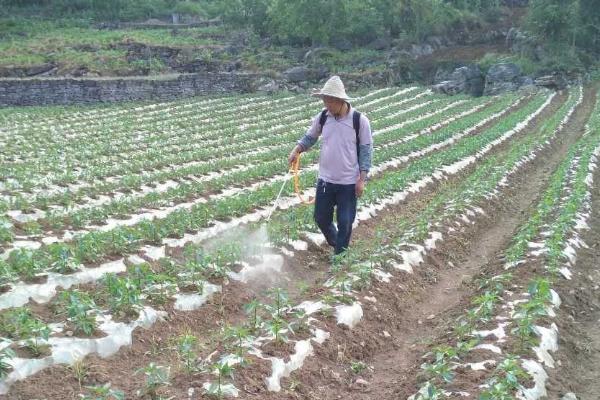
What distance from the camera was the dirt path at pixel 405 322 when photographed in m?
5.08

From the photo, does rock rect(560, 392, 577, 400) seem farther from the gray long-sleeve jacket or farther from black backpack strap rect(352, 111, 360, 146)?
black backpack strap rect(352, 111, 360, 146)

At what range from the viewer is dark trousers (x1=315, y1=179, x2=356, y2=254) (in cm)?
748

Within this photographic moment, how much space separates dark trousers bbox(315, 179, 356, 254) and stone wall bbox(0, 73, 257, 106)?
1131 inches

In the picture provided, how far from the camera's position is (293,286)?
7.36m

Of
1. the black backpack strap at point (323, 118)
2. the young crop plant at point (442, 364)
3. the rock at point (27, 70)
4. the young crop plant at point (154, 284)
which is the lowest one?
the rock at point (27, 70)

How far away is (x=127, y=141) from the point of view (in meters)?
20.4

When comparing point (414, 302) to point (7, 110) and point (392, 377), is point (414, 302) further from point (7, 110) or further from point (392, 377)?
point (7, 110)

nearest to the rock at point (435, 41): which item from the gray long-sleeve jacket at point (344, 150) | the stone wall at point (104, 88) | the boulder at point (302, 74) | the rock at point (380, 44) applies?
the rock at point (380, 44)

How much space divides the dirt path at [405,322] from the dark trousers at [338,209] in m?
0.84

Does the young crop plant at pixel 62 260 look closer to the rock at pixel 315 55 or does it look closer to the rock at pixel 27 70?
the rock at pixel 27 70

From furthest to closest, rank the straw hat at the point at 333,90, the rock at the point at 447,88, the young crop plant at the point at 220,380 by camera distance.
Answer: the rock at the point at 447,88, the straw hat at the point at 333,90, the young crop plant at the point at 220,380

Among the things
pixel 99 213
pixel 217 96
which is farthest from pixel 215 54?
pixel 99 213

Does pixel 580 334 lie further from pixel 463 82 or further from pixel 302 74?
pixel 463 82

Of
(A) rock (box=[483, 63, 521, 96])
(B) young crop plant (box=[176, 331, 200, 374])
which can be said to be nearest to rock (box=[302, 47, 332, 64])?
(A) rock (box=[483, 63, 521, 96])
